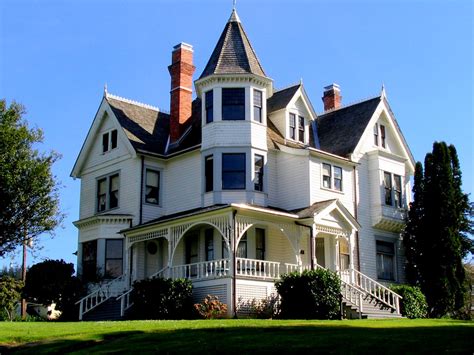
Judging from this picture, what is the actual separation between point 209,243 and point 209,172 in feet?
10.4

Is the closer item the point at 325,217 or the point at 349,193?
the point at 325,217

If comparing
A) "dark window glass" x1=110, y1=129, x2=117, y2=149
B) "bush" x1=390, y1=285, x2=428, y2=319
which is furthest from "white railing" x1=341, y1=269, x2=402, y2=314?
"dark window glass" x1=110, y1=129, x2=117, y2=149

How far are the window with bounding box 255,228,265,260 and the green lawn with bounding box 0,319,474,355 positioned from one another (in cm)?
971

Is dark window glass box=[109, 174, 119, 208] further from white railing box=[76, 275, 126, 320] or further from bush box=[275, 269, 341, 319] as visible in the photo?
bush box=[275, 269, 341, 319]

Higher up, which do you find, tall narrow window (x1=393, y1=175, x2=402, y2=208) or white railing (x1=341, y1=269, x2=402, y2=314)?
tall narrow window (x1=393, y1=175, x2=402, y2=208)

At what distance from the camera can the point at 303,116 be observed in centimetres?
3625

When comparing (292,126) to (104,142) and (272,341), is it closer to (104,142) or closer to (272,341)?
(104,142)

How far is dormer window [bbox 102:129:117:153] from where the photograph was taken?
37.1 m

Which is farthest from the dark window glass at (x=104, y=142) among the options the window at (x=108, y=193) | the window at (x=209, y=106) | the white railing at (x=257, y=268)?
the white railing at (x=257, y=268)

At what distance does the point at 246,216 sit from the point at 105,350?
1310cm

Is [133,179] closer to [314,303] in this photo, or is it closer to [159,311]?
[159,311]

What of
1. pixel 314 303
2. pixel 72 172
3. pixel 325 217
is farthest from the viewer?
pixel 72 172

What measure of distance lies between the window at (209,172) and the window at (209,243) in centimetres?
187

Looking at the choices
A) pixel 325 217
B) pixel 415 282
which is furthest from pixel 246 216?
pixel 415 282
